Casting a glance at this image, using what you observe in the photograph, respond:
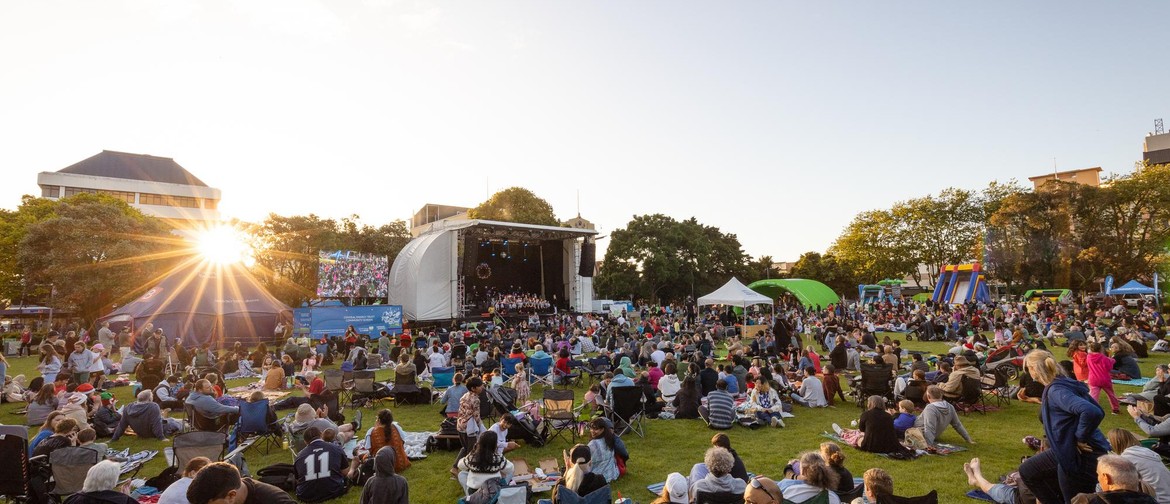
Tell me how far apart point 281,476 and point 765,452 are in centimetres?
535

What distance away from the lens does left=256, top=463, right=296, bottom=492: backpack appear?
5.52 metres

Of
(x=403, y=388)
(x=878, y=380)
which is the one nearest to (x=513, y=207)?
(x=403, y=388)

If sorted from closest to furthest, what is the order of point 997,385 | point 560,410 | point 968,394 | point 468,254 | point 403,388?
1. point 560,410
2. point 968,394
3. point 997,385
4. point 403,388
5. point 468,254

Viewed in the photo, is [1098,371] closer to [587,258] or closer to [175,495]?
[175,495]

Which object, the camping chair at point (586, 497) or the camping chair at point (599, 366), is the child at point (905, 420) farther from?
the camping chair at point (599, 366)

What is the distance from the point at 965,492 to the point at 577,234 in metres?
23.6

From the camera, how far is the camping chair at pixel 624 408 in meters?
7.62

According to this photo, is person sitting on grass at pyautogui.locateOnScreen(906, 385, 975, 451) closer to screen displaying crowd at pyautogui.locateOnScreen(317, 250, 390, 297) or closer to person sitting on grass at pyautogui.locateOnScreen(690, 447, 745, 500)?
person sitting on grass at pyautogui.locateOnScreen(690, 447, 745, 500)

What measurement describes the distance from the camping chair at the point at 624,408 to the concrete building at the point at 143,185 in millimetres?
52765

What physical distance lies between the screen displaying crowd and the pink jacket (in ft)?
81.9

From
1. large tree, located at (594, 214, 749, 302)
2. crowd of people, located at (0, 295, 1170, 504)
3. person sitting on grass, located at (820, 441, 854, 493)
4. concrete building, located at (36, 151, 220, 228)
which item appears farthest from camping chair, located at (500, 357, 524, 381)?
concrete building, located at (36, 151, 220, 228)

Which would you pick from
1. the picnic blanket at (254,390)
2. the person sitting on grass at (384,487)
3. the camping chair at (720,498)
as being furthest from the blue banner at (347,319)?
the camping chair at (720,498)

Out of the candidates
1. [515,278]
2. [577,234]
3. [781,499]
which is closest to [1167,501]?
[781,499]

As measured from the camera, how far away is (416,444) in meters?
7.20
